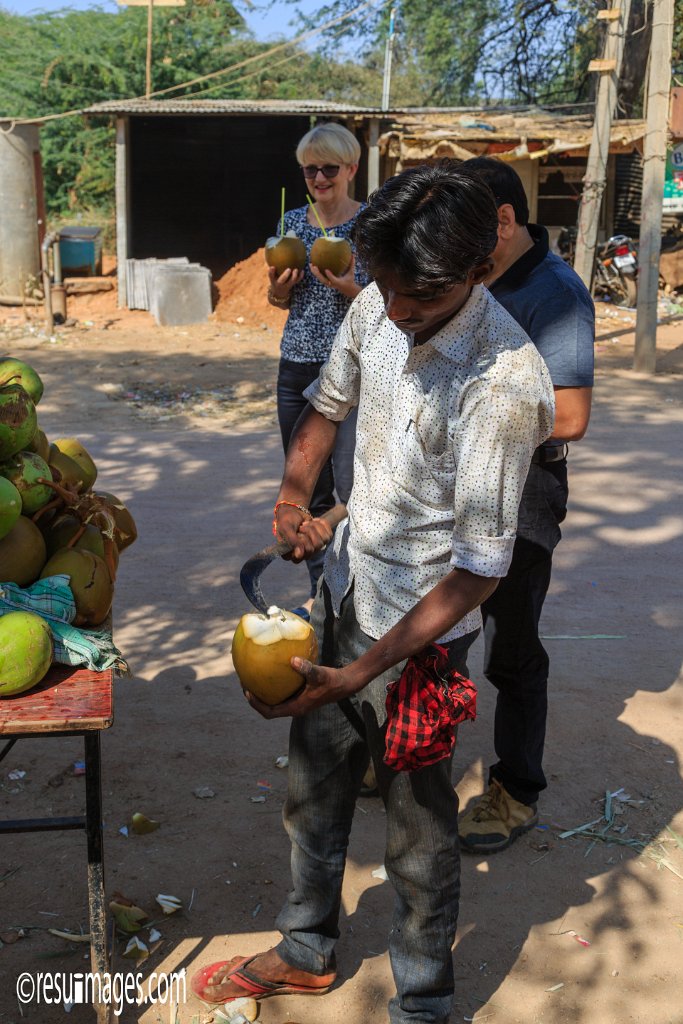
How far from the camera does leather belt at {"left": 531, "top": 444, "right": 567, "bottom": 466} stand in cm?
287

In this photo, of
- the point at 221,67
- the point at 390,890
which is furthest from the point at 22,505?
the point at 221,67

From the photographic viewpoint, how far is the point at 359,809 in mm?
3373

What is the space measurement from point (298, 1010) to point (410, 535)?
→ 49.6 inches

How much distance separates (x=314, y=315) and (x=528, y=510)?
1532mm

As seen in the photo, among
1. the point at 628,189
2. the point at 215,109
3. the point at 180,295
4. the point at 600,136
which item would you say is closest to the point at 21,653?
the point at 600,136

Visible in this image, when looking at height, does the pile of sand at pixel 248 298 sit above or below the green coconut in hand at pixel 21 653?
below

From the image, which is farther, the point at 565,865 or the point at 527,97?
the point at 527,97

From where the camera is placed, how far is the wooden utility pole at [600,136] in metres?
11.5

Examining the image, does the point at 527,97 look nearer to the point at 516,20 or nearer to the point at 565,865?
the point at 516,20

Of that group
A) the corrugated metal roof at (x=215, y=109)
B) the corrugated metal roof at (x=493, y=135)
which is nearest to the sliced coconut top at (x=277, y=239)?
the corrugated metal roof at (x=493, y=135)

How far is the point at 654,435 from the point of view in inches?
335

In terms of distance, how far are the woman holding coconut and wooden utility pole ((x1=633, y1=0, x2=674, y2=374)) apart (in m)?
7.07

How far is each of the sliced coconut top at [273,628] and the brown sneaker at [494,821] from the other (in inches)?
55.3

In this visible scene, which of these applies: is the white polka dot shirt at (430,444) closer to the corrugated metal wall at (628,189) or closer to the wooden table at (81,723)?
the wooden table at (81,723)
